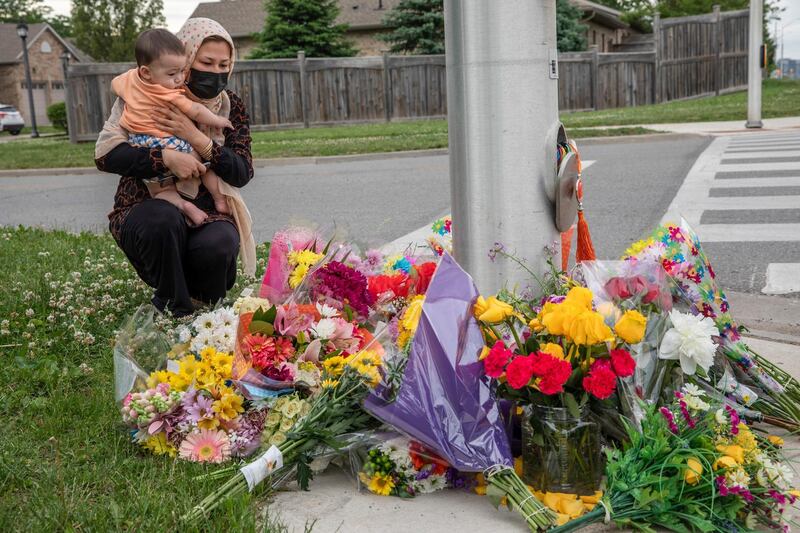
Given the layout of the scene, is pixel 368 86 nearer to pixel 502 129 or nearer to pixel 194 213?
pixel 194 213

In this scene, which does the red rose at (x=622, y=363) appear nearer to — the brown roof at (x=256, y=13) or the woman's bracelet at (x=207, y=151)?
the woman's bracelet at (x=207, y=151)

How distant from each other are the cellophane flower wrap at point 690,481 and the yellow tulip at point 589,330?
9.8 inches

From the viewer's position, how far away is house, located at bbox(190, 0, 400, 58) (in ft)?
122

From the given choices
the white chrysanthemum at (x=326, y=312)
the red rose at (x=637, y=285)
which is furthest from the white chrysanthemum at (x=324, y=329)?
the red rose at (x=637, y=285)

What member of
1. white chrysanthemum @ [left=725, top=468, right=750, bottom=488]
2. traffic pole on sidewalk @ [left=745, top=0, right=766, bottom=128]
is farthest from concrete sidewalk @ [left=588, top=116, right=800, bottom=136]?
white chrysanthemum @ [left=725, top=468, right=750, bottom=488]

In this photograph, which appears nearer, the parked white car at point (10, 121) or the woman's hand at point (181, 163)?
the woman's hand at point (181, 163)

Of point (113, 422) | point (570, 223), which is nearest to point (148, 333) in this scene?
point (113, 422)

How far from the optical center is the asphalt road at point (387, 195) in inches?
294

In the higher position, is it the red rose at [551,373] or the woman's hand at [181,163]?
the woman's hand at [181,163]

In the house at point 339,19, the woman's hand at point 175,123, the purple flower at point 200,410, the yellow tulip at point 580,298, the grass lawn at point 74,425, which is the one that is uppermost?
the house at point 339,19

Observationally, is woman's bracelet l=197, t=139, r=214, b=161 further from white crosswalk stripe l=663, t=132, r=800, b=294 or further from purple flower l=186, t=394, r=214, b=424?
white crosswalk stripe l=663, t=132, r=800, b=294

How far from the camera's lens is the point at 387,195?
9789 mm

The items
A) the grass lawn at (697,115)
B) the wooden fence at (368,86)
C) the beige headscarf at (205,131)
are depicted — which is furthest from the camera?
the wooden fence at (368,86)

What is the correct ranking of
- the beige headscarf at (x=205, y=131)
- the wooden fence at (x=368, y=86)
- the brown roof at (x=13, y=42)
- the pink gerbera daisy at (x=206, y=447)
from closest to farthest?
the pink gerbera daisy at (x=206, y=447)
the beige headscarf at (x=205, y=131)
the wooden fence at (x=368, y=86)
the brown roof at (x=13, y=42)
